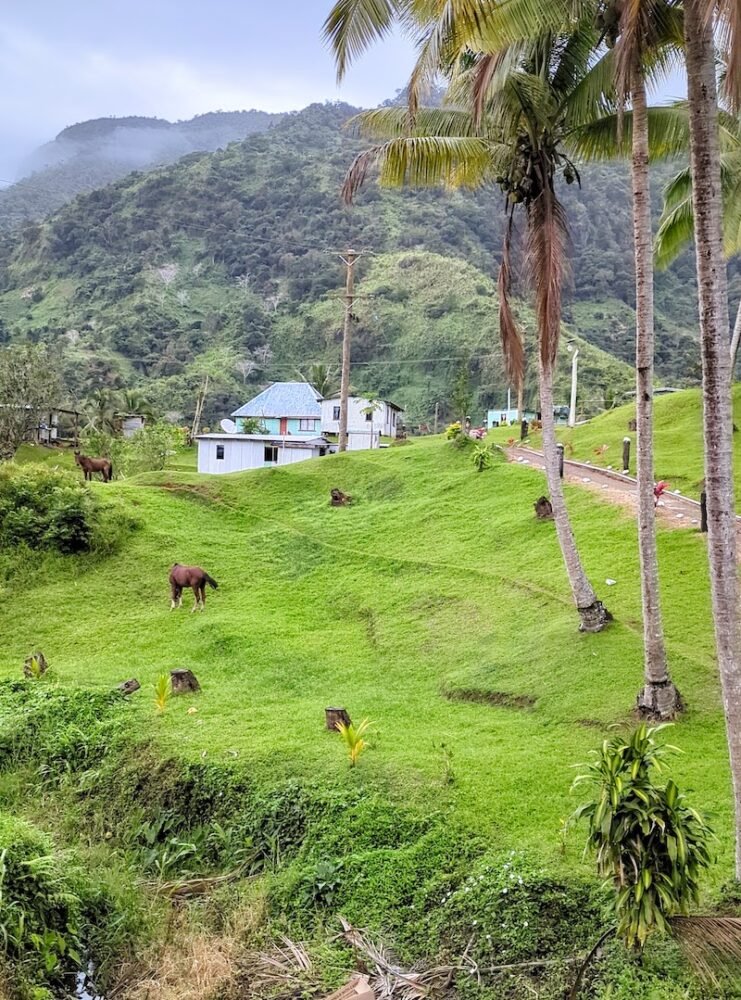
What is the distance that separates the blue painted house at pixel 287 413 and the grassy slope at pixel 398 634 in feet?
86.7

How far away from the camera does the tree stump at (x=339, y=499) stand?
2571cm

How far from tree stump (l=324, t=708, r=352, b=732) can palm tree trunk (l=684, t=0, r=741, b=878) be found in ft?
17.1

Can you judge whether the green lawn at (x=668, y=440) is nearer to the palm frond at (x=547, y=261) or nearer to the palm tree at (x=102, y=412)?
the palm frond at (x=547, y=261)

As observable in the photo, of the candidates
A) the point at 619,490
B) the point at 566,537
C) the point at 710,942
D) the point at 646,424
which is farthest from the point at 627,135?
the point at 619,490

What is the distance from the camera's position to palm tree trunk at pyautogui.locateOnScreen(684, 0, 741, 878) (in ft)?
21.5

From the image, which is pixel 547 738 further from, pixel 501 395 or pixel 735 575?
pixel 501 395

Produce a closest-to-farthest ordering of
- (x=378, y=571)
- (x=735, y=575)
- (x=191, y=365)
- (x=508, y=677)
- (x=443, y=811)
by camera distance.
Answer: (x=735, y=575), (x=443, y=811), (x=508, y=677), (x=378, y=571), (x=191, y=365)

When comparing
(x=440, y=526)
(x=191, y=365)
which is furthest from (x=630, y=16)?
(x=191, y=365)

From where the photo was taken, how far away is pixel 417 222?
99.6m

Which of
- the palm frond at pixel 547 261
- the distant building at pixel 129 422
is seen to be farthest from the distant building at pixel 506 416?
the palm frond at pixel 547 261

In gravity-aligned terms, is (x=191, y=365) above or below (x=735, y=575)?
above

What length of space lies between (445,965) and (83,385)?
67.7m

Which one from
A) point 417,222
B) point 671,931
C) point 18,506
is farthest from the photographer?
point 417,222

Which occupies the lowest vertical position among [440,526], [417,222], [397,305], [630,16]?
[440,526]
